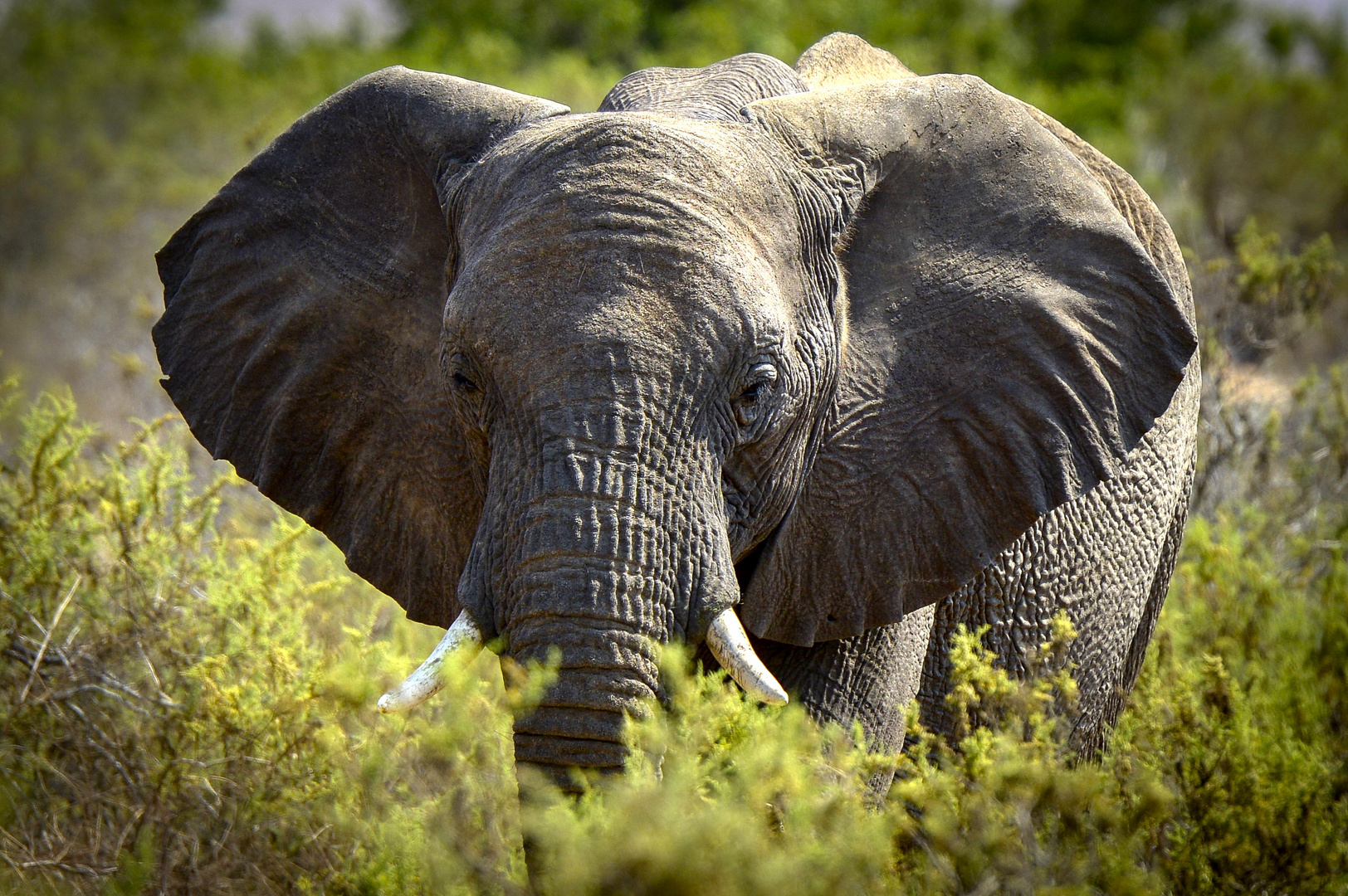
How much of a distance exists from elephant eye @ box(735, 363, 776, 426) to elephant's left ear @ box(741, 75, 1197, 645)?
0.28 metres

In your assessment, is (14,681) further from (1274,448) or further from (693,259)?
(1274,448)

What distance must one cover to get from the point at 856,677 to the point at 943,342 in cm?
75

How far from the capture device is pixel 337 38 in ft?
66.7

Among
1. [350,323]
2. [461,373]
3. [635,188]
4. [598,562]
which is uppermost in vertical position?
[635,188]

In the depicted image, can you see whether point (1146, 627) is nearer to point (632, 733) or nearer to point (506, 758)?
point (506, 758)

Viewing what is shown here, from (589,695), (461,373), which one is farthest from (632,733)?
(461,373)

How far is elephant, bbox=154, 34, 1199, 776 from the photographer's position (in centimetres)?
256

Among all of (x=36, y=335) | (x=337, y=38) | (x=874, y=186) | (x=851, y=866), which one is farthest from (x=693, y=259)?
(x=337, y=38)

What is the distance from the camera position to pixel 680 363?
2.60 metres

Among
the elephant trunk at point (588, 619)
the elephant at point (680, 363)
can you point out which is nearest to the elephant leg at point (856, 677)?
the elephant at point (680, 363)

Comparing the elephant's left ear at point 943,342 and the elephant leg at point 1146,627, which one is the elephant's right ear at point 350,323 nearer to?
the elephant's left ear at point 943,342

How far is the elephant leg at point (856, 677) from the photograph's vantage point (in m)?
3.18

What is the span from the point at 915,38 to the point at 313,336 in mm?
14446

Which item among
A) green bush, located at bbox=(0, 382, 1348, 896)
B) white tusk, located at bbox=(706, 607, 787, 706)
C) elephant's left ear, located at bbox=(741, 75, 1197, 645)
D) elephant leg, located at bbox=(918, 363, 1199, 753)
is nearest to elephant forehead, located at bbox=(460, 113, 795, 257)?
elephant's left ear, located at bbox=(741, 75, 1197, 645)
